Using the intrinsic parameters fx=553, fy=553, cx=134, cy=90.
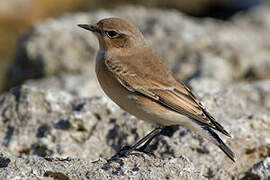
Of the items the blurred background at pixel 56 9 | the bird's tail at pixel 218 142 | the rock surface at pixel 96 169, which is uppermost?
the blurred background at pixel 56 9

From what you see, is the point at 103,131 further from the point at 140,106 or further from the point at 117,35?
the point at 117,35

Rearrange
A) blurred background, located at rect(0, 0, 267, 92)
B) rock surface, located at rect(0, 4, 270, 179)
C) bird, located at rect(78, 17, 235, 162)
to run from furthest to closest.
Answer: blurred background, located at rect(0, 0, 267, 92), bird, located at rect(78, 17, 235, 162), rock surface, located at rect(0, 4, 270, 179)

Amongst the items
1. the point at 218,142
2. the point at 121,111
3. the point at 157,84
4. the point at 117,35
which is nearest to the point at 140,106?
the point at 157,84

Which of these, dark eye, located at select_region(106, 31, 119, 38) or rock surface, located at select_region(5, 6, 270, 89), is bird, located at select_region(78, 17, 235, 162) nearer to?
dark eye, located at select_region(106, 31, 119, 38)

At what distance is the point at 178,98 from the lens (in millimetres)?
6391

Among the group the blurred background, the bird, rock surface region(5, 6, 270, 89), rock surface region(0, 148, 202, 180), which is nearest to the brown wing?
the bird

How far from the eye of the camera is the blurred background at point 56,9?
1479 centimetres

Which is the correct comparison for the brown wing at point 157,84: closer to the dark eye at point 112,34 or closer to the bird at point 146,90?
the bird at point 146,90

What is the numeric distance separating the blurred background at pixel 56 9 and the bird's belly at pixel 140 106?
7971 mm

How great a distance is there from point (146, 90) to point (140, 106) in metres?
0.30

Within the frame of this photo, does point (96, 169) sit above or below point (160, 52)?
below

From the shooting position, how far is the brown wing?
20.4ft

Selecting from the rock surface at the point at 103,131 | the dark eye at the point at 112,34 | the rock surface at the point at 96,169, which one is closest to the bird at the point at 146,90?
the dark eye at the point at 112,34

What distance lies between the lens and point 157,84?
6578 millimetres
